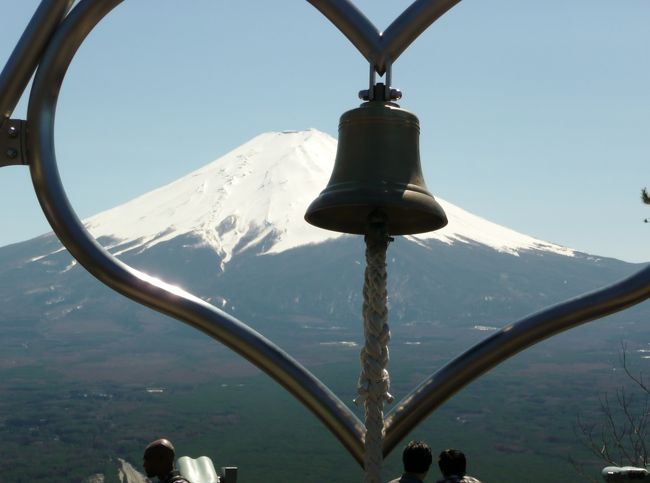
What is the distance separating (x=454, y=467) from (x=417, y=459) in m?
0.19

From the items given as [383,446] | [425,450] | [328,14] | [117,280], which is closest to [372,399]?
[383,446]

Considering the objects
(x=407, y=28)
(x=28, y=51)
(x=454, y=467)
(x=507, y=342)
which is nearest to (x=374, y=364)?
(x=507, y=342)

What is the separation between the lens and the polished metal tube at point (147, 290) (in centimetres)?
421

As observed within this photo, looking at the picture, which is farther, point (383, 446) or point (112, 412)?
point (112, 412)

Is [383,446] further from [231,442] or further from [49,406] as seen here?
[49,406]

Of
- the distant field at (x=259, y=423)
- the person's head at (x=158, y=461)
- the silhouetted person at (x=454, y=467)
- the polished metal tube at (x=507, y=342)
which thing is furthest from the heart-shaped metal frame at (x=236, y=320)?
the distant field at (x=259, y=423)

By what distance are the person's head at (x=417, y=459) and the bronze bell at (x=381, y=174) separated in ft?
2.70

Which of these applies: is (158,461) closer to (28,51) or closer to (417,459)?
(417,459)

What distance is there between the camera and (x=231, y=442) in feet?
466

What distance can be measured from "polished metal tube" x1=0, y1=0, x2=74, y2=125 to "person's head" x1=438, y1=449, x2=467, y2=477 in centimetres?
211

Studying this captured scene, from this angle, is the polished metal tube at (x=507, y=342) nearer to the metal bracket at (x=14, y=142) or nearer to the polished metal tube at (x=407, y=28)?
the polished metal tube at (x=407, y=28)

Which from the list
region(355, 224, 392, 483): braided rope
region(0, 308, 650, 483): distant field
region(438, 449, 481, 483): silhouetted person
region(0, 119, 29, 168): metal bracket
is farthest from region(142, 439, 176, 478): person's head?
region(0, 308, 650, 483): distant field

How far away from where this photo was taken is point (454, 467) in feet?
15.1

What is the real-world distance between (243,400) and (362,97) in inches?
6626
